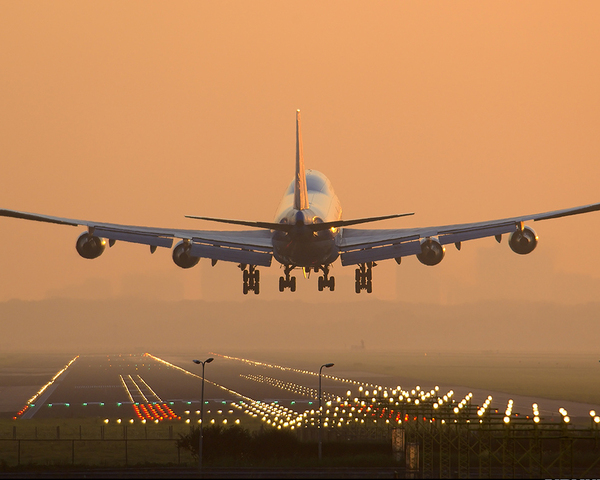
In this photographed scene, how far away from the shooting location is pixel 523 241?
192 feet

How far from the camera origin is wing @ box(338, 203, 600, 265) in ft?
201

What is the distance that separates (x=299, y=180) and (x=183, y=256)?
35.7 feet

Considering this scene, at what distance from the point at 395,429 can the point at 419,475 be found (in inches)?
766

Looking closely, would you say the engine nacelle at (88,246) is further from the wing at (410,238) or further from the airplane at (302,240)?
the wing at (410,238)

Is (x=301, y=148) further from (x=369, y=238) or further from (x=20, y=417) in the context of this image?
(x=20, y=417)

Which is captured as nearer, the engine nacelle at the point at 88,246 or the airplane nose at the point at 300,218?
the airplane nose at the point at 300,218

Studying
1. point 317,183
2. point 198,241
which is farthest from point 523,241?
point 317,183

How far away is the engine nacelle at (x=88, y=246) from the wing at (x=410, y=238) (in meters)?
18.3

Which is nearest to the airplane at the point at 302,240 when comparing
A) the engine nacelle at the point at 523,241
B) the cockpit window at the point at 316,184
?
the engine nacelle at the point at 523,241

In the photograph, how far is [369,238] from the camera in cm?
6612

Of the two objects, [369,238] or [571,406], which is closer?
[369,238]

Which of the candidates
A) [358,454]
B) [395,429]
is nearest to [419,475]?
[395,429]

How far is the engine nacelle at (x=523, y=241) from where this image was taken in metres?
58.3

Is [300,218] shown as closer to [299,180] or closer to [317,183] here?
[299,180]
